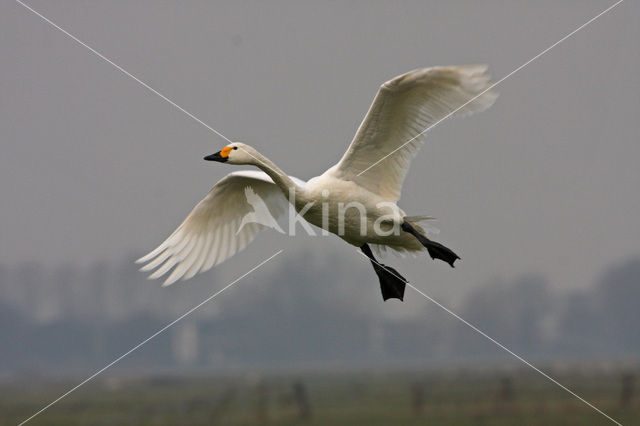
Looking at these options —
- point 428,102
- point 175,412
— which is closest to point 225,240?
point 428,102

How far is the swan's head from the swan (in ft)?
0.04

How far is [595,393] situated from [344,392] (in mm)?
29628

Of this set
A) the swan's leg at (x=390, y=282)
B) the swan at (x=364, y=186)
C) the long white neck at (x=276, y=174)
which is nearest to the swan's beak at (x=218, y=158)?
the swan at (x=364, y=186)

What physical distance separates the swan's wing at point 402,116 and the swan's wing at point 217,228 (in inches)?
60.7

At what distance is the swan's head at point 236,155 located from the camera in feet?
36.7

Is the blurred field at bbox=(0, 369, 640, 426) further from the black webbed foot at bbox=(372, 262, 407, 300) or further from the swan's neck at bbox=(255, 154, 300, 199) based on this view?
the swan's neck at bbox=(255, 154, 300, 199)

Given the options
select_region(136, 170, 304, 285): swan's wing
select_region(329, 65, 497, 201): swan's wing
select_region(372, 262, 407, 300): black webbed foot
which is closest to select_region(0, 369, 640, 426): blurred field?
select_region(372, 262, 407, 300): black webbed foot

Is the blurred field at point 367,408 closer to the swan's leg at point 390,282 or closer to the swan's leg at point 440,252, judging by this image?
the swan's leg at point 390,282

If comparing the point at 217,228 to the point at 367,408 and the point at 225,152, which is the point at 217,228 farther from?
the point at 367,408

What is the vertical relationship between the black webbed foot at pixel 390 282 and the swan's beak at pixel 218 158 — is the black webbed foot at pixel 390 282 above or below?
below

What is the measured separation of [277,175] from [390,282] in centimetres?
297

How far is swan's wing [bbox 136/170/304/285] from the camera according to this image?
12555 mm

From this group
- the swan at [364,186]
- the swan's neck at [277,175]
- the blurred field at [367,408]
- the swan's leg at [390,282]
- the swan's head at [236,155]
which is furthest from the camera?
the blurred field at [367,408]

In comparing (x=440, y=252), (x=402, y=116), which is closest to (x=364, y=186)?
(x=402, y=116)
